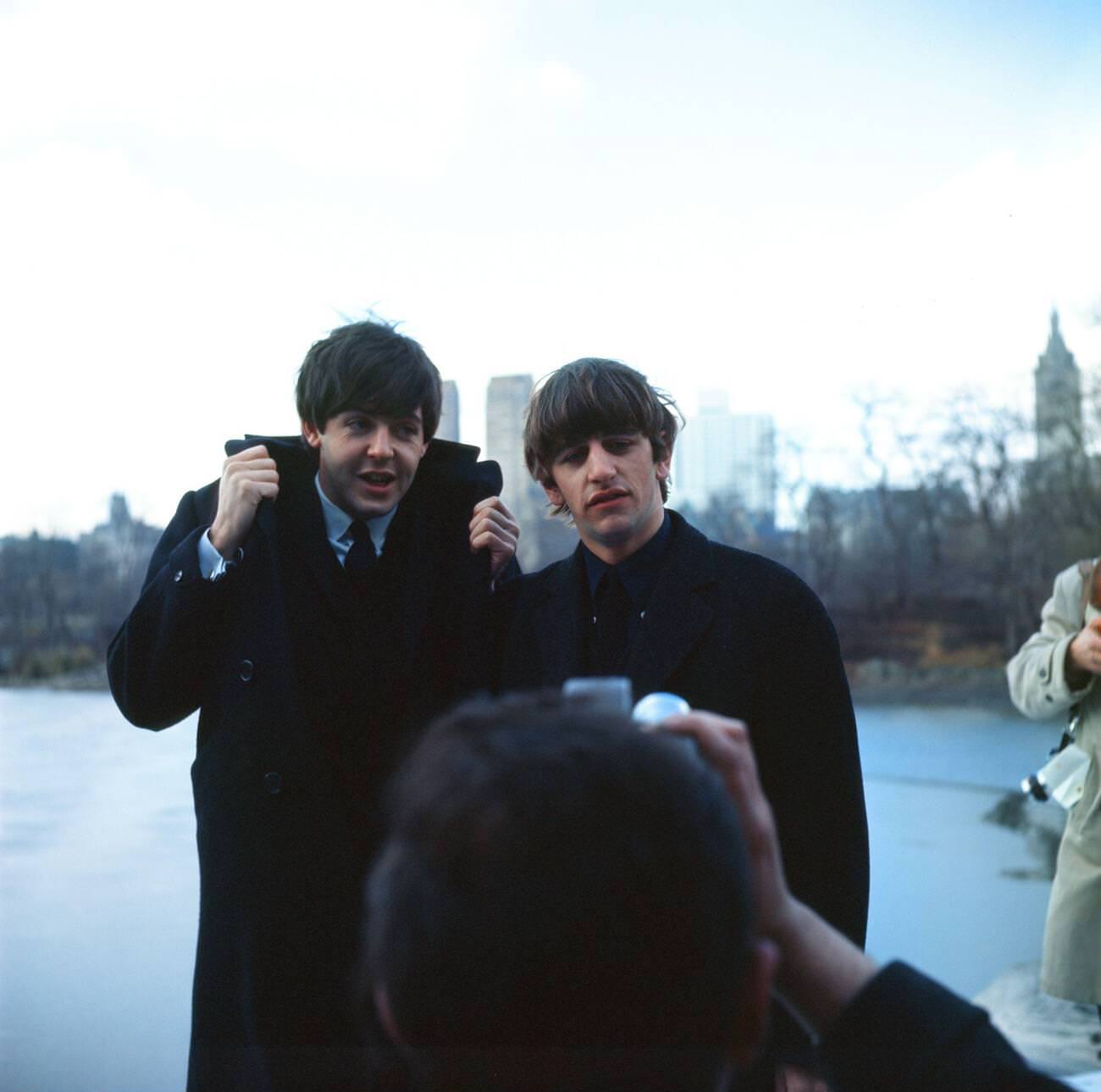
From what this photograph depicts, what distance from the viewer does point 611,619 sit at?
216 centimetres

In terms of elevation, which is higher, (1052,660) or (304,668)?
(304,668)

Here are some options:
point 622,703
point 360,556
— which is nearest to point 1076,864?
point 360,556

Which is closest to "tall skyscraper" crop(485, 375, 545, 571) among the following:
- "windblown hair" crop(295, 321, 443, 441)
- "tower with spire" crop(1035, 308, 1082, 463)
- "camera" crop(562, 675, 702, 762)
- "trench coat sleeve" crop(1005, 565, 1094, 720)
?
"trench coat sleeve" crop(1005, 565, 1094, 720)

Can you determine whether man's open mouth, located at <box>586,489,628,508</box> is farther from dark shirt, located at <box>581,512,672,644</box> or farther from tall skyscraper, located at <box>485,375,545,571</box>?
tall skyscraper, located at <box>485,375,545,571</box>

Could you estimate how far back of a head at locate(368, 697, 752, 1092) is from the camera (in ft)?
1.93

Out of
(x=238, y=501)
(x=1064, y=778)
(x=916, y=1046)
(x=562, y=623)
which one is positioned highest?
(x=238, y=501)

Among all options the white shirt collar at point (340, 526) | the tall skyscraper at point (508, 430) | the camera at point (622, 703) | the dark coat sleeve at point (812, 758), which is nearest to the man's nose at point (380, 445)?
the white shirt collar at point (340, 526)

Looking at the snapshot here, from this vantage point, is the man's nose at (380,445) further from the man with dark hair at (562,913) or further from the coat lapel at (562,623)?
the man with dark hair at (562,913)

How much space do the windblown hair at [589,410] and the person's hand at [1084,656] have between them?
6.41 ft

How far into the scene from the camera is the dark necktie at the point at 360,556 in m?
2.32

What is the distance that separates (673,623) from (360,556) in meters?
0.69

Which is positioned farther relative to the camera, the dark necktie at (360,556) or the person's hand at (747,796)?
the dark necktie at (360,556)

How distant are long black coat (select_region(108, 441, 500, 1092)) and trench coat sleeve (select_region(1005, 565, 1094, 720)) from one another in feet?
7.41

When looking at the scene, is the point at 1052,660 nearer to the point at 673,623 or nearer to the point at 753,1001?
the point at 673,623
